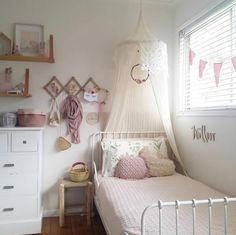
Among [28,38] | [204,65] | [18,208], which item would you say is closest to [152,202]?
[18,208]

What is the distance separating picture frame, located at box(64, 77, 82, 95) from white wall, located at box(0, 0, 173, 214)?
0.06 meters

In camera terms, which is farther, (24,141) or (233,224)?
(24,141)

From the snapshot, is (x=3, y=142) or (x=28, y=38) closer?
(x=3, y=142)

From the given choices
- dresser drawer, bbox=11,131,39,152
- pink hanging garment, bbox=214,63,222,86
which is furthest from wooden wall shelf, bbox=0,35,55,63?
pink hanging garment, bbox=214,63,222,86

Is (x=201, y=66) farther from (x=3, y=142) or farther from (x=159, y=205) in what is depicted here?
(x=3, y=142)

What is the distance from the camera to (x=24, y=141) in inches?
103

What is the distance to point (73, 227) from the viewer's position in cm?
280

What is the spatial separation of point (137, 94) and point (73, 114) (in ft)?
2.67

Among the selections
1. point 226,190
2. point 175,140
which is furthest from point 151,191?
point 175,140

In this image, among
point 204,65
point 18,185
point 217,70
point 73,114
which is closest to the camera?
point 217,70

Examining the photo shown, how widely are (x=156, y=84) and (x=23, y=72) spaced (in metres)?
1.58

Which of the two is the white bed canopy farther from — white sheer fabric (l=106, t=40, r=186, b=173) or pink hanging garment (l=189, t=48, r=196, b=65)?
pink hanging garment (l=189, t=48, r=196, b=65)

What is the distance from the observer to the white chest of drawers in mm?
2580

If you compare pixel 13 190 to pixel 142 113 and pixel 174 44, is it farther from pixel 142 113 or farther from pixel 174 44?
pixel 174 44
